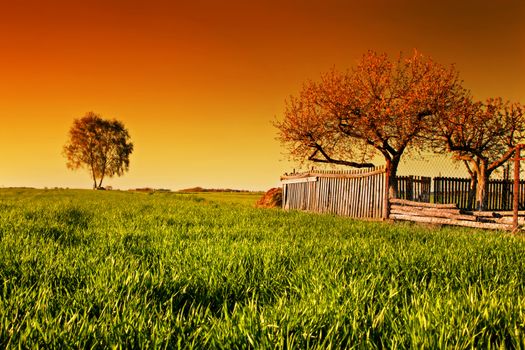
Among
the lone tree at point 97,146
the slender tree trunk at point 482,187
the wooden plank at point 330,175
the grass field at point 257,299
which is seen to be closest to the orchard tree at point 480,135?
the slender tree trunk at point 482,187

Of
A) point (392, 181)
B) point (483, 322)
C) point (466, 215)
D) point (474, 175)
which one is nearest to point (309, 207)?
point (392, 181)

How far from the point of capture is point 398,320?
2441mm

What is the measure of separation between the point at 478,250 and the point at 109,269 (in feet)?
17.4

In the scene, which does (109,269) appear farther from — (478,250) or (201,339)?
(478,250)

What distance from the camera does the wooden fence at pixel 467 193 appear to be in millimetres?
22859

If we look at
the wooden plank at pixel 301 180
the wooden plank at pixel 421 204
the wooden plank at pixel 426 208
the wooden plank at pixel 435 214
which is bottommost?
the wooden plank at pixel 435 214

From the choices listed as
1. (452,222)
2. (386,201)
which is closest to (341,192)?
(386,201)

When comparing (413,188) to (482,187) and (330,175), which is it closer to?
(330,175)

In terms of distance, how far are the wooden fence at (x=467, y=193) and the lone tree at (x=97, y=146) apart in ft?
198

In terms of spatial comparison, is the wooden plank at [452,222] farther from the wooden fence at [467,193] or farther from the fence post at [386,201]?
the wooden fence at [467,193]

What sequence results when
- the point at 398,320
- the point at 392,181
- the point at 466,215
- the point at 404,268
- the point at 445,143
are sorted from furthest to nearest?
the point at 445,143, the point at 392,181, the point at 466,215, the point at 404,268, the point at 398,320

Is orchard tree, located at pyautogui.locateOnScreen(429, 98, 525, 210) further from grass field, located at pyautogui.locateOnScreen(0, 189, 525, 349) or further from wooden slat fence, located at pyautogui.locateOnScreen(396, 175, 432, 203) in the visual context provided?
grass field, located at pyautogui.locateOnScreen(0, 189, 525, 349)

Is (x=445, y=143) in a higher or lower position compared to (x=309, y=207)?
higher

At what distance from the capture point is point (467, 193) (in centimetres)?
2506
